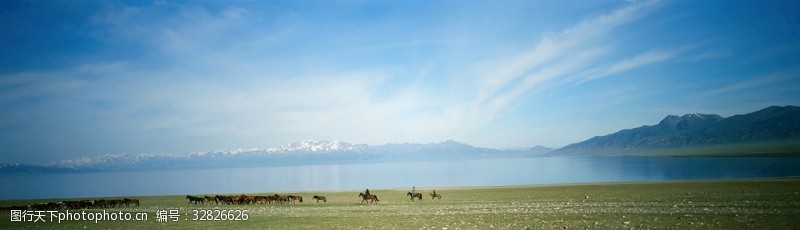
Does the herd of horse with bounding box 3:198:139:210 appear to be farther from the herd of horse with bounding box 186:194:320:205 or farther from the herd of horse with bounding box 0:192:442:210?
the herd of horse with bounding box 186:194:320:205

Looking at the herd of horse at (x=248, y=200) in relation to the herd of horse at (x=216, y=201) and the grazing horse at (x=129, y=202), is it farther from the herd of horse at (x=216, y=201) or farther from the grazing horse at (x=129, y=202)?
the grazing horse at (x=129, y=202)

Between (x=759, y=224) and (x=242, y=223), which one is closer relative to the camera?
(x=759, y=224)

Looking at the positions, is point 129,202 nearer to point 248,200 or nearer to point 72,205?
point 72,205

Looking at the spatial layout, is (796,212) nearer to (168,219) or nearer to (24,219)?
(168,219)

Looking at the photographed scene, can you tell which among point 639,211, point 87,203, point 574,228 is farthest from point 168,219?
point 639,211

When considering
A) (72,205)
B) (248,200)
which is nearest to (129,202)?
(72,205)

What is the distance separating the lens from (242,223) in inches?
872

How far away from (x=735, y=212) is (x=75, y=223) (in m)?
32.1

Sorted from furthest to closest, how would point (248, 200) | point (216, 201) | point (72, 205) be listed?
1. point (216, 201)
2. point (248, 200)
3. point (72, 205)

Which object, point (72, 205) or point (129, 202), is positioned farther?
point (129, 202)

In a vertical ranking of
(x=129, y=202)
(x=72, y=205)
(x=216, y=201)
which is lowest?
(x=216, y=201)

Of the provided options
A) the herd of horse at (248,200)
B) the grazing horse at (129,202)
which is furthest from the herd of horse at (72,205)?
the herd of horse at (248,200)

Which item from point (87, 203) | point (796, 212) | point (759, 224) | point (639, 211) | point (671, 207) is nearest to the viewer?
point (759, 224)

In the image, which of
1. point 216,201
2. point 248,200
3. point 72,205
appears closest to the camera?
point 72,205
